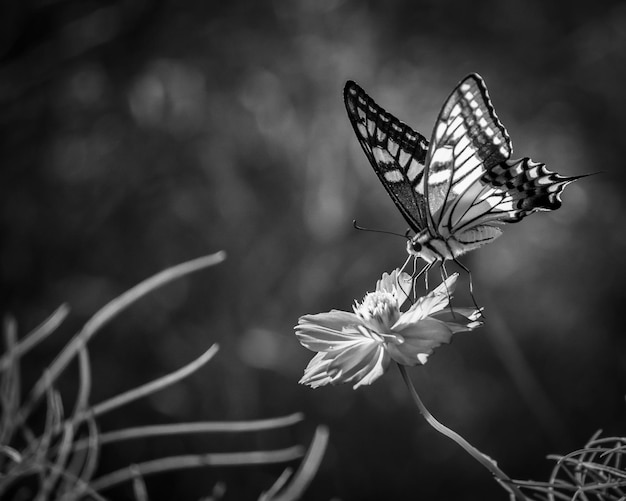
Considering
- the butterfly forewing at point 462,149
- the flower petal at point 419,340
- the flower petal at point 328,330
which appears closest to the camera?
the flower petal at point 419,340

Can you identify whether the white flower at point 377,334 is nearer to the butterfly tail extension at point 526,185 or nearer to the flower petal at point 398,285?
the flower petal at point 398,285

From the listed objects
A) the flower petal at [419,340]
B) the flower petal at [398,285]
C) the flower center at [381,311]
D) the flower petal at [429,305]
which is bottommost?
the flower petal at [419,340]

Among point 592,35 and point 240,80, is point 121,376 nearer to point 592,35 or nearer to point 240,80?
point 240,80

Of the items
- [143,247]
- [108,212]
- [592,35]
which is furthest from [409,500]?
[592,35]

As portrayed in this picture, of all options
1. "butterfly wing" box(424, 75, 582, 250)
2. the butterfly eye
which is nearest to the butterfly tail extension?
"butterfly wing" box(424, 75, 582, 250)

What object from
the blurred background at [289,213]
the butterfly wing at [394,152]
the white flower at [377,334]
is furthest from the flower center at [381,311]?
the blurred background at [289,213]

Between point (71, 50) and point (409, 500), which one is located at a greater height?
point (71, 50)

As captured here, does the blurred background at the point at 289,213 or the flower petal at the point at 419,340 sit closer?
the flower petal at the point at 419,340
